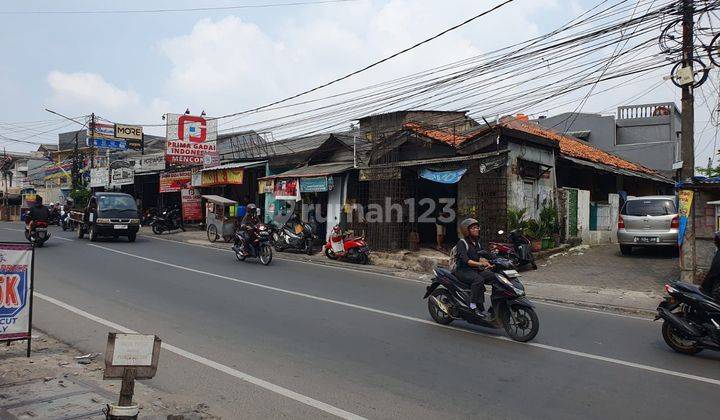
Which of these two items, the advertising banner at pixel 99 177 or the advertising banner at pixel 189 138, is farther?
the advertising banner at pixel 99 177

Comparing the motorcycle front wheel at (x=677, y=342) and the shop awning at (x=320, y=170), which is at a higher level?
the shop awning at (x=320, y=170)

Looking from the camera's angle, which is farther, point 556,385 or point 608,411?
point 556,385

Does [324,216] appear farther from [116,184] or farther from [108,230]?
[116,184]

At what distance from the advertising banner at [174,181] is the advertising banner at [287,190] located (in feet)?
34.9

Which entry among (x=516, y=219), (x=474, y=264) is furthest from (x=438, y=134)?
(x=474, y=264)

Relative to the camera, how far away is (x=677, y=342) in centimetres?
697

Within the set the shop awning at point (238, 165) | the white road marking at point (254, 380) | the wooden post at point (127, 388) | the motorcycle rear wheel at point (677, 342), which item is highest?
the shop awning at point (238, 165)

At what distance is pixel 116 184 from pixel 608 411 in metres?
37.4

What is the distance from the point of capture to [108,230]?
69.7ft

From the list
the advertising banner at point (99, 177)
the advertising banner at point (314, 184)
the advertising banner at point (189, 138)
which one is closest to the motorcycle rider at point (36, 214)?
the advertising banner at point (314, 184)

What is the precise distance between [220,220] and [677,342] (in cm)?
1925

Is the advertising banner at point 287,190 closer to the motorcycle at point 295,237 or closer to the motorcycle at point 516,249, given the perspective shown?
the motorcycle at point 295,237

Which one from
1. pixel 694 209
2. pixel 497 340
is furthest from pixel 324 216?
pixel 497 340

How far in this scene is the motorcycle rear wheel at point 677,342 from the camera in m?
6.81
